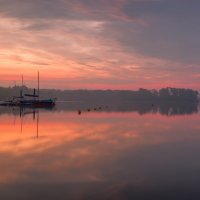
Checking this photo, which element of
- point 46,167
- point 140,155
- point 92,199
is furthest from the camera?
point 140,155

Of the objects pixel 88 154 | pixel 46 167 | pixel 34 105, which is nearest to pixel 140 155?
pixel 88 154

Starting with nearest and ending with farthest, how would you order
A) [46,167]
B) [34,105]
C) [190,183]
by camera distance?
1. [190,183]
2. [46,167]
3. [34,105]

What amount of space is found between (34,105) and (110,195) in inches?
4690

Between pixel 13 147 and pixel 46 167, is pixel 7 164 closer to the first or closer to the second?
pixel 46 167

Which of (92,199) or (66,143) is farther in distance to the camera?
(66,143)

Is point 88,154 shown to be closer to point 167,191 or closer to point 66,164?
point 66,164

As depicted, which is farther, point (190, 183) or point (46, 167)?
point (46, 167)

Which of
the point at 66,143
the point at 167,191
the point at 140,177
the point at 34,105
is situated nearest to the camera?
the point at 167,191

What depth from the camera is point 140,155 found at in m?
23.2

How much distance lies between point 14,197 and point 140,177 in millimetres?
6457

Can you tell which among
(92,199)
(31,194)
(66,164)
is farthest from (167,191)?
(66,164)

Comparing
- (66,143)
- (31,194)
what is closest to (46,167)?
(31,194)

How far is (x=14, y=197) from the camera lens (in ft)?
43.4

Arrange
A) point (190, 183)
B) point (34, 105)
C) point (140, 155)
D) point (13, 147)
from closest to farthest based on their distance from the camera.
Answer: point (190, 183), point (140, 155), point (13, 147), point (34, 105)
